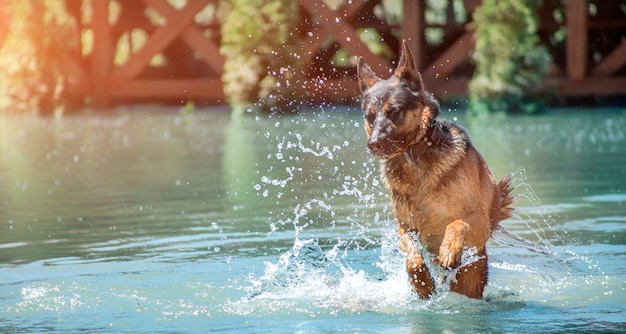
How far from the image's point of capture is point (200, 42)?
24.6 metres

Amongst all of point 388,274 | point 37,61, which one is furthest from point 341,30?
point 388,274

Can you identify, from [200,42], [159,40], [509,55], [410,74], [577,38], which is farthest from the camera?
[159,40]

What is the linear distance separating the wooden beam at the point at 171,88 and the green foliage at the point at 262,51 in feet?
5.39

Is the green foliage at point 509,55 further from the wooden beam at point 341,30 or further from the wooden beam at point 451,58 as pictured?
the wooden beam at point 341,30

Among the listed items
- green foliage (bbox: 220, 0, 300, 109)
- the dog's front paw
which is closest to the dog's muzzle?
the dog's front paw

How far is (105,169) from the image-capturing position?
15148mm

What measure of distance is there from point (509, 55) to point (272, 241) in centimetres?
1259

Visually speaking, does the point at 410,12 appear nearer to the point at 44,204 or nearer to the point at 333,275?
the point at 44,204

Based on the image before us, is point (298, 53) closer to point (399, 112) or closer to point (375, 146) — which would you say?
point (399, 112)

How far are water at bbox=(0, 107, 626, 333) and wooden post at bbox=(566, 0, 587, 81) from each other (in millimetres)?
4263

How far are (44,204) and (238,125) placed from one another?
909cm

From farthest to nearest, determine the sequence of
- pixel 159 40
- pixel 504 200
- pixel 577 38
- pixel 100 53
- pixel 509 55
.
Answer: pixel 100 53 < pixel 159 40 < pixel 577 38 < pixel 509 55 < pixel 504 200

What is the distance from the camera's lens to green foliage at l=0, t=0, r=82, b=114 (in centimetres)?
2466

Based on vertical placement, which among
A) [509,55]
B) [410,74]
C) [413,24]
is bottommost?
[410,74]
